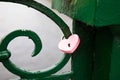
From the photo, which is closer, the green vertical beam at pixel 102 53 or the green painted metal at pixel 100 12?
the green painted metal at pixel 100 12

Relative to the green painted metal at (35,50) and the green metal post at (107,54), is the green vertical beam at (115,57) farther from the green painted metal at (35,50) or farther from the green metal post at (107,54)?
the green painted metal at (35,50)

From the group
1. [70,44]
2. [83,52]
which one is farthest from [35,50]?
[83,52]

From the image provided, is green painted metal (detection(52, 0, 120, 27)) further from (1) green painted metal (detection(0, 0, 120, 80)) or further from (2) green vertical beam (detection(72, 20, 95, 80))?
(2) green vertical beam (detection(72, 20, 95, 80))

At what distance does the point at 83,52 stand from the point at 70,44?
0.15 meters

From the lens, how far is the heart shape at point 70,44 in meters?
0.45

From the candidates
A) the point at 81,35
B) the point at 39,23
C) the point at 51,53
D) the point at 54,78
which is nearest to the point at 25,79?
the point at 54,78

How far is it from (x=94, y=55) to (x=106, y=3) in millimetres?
219

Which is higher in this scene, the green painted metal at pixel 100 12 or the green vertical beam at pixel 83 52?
the green painted metal at pixel 100 12

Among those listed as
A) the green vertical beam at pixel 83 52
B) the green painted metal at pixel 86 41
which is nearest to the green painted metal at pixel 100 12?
the green painted metal at pixel 86 41

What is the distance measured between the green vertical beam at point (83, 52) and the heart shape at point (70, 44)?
11 cm

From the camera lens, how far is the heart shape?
0.45 metres

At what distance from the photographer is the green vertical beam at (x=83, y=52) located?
588mm

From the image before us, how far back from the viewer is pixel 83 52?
0.61 m

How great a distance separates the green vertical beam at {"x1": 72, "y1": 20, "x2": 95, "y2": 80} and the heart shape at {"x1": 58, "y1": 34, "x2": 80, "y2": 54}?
0.11 meters
